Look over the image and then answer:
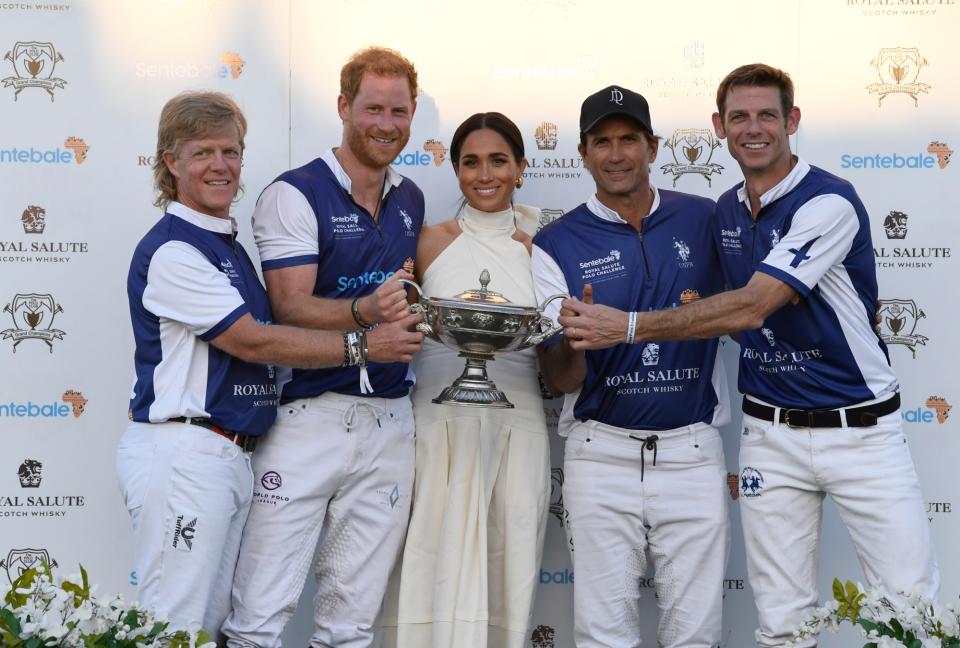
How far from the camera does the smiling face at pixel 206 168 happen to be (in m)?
3.60

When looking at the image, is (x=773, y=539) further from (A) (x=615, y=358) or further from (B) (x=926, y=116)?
(B) (x=926, y=116)

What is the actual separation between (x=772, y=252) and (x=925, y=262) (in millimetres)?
1326

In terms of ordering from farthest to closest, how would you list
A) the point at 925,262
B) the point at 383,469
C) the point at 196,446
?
the point at 925,262 → the point at 383,469 → the point at 196,446

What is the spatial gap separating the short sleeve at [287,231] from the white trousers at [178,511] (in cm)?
73

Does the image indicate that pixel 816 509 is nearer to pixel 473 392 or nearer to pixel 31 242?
pixel 473 392

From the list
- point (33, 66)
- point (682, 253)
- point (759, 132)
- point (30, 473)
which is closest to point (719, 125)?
point (759, 132)

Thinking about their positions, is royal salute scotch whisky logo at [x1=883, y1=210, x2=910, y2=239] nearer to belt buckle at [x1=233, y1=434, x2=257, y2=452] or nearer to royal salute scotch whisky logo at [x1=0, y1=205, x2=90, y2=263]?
belt buckle at [x1=233, y1=434, x2=257, y2=452]

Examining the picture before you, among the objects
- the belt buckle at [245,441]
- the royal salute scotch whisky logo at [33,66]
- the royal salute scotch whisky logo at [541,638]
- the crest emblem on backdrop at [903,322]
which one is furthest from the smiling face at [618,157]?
the royal salute scotch whisky logo at [33,66]

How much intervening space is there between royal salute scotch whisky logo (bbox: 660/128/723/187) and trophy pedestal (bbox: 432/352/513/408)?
159 centimetres

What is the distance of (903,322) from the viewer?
4711 millimetres

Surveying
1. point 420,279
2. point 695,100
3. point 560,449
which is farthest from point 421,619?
point 695,100

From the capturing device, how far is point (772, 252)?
3.75m

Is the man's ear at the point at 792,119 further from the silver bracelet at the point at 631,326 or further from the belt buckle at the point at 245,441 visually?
the belt buckle at the point at 245,441

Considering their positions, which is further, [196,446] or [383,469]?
[383,469]
